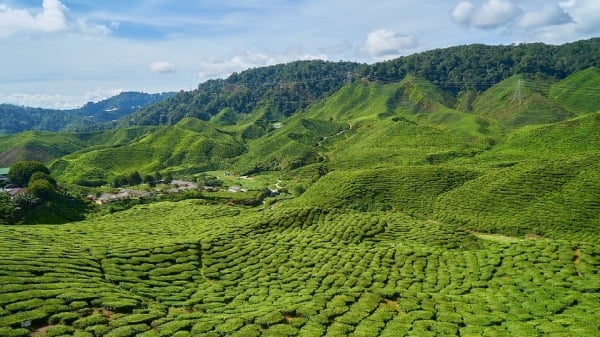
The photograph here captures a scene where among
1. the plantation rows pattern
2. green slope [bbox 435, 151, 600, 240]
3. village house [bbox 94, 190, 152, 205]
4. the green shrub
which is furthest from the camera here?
village house [bbox 94, 190, 152, 205]

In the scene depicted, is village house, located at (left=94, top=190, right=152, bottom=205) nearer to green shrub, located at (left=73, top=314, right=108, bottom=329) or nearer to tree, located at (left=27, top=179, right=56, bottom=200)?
tree, located at (left=27, top=179, right=56, bottom=200)

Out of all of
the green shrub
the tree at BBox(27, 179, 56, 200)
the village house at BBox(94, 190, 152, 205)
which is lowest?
the village house at BBox(94, 190, 152, 205)

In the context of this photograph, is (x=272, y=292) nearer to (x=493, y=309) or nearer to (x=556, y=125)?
(x=493, y=309)

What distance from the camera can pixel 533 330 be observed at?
35656mm

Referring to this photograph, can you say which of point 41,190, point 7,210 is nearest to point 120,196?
point 41,190

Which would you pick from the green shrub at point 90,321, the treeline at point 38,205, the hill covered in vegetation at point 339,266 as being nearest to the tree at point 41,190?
the treeline at point 38,205

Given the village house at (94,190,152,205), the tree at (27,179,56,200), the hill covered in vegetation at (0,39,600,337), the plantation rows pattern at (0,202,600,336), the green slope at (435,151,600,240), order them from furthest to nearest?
the village house at (94,190,152,205), the tree at (27,179,56,200), the green slope at (435,151,600,240), the hill covered in vegetation at (0,39,600,337), the plantation rows pattern at (0,202,600,336)

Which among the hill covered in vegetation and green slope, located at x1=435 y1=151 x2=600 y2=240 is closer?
the hill covered in vegetation

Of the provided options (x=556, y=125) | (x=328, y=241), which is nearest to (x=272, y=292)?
(x=328, y=241)

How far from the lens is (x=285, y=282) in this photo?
4916cm

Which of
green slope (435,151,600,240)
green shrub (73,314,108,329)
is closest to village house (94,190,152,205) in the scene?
green slope (435,151,600,240)

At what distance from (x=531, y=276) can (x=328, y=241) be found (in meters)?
28.9

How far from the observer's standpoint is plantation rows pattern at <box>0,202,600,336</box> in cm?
3359

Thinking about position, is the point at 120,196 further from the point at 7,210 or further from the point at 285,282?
the point at 285,282
